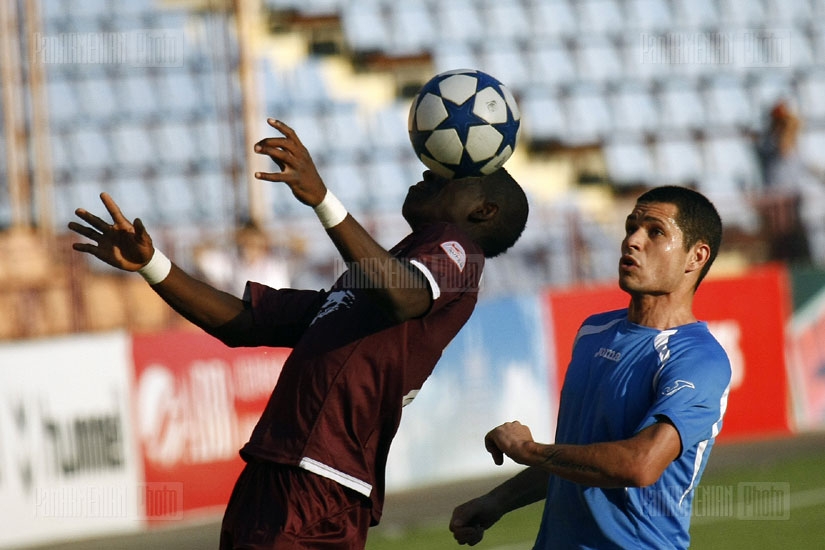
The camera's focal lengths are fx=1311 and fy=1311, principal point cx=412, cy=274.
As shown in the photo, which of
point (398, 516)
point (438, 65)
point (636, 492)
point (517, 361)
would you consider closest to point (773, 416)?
point (517, 361)

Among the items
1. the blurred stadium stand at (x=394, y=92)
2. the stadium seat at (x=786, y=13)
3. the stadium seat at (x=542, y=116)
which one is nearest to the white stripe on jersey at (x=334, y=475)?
the blurred stadium stand at (x=394, y=92)

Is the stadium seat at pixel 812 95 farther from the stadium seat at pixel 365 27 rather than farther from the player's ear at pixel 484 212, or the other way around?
the player's ear at pixel 484 212

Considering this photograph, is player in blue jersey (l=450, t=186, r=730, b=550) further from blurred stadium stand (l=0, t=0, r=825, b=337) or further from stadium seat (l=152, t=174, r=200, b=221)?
stadium seat (l=152, t=174, r=200, b=221)

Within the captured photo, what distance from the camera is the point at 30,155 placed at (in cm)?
1806

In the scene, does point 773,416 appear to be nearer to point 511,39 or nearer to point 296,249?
point 296,249

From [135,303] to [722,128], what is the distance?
10423 mm

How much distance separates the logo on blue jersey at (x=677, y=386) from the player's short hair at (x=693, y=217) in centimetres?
46

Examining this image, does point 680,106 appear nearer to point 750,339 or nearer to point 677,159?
point 677,159

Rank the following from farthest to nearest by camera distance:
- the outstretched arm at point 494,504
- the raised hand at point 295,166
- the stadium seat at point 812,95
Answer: the stadium seat at point 812,95 → the outstretched arm at point 494,504 → the raised hand at point 295,166

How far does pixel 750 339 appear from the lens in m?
13.4

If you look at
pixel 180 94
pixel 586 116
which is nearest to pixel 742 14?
pixel 586 116

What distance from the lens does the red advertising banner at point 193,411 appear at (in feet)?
34.3

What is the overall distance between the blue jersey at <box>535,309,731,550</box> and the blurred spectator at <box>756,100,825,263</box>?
1068 cm

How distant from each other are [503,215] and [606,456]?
0.93 m
